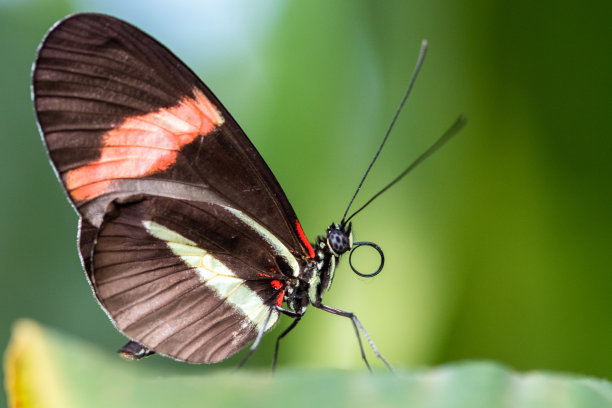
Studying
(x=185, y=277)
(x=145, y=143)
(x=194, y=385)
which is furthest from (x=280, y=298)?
(x=194, y=385)

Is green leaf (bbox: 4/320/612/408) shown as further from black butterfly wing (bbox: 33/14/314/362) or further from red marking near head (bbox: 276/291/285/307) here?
red marking near head (bbox: 276/291/285/307)

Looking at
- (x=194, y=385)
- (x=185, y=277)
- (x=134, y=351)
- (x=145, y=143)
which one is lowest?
(x=134, y=351)

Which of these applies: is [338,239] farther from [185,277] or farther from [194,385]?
[194,385]

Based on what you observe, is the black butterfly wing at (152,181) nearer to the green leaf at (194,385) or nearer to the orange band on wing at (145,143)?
the orange band on wing at (145,143)

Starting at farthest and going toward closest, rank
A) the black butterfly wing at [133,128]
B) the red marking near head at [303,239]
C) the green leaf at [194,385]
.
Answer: the red marking near head at [303,239] < the black butterfly wing at [133,128] < the green leaf at [194,385]

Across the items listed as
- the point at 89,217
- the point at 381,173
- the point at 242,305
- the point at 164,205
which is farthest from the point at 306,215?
the point at 89,217

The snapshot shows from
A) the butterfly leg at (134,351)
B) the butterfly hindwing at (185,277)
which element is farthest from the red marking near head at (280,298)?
the butterfly leg at (134,351)

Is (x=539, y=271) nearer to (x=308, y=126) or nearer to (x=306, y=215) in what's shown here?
(x=306, y=215)

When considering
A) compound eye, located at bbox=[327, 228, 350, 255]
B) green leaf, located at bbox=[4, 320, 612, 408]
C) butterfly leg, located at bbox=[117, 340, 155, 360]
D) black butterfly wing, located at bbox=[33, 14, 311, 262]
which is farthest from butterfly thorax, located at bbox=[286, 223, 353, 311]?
green leaf, located at bbox=[4, 320, 612, 408]
